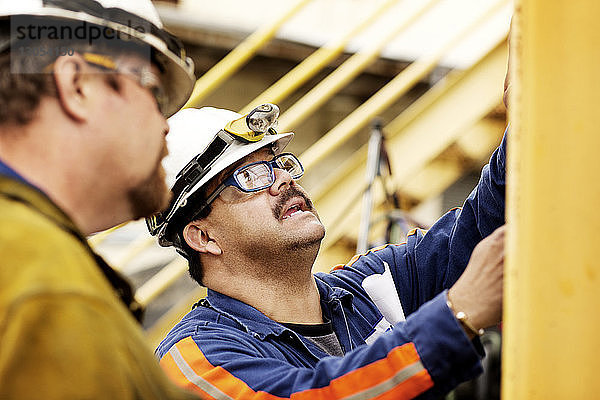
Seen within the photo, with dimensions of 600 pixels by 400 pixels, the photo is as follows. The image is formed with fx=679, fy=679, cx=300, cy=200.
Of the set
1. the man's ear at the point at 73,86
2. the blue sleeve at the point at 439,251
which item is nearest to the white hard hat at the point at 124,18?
the man's ear at the point at 73,86

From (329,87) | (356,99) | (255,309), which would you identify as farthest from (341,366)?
(356,99)

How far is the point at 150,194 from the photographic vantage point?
1.36m

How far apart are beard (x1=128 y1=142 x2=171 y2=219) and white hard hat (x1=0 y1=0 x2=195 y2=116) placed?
21cm

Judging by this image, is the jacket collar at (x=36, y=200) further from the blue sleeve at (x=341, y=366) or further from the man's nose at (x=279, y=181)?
the man's nose at (x=279, y=181)

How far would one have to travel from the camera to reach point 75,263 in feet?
3.38

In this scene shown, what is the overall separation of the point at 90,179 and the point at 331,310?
1.35m

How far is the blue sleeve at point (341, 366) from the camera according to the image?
5.14 feet

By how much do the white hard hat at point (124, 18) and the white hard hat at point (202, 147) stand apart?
880mm

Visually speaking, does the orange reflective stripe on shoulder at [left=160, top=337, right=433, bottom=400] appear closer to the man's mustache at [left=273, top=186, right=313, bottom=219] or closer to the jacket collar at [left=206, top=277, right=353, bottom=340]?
the jacket collar at [left=206, top=277, right=353, bottom=340]

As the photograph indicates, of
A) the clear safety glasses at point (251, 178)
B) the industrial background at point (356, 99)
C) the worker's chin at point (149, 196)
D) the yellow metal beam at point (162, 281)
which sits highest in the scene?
the worker's chin at point (149, 196)

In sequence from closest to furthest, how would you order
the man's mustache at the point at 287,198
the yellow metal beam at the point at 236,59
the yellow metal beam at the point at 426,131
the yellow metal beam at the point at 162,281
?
the man's mustache at the point at 287,198, the yellow metal beam at the point at 162,281, the yellow metal beam at the point at 236,59, the yellow metal beam at the point at 426,131

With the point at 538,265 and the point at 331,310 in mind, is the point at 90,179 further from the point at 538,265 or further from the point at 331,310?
the point at 331,310

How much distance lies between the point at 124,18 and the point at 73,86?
22 centimetres

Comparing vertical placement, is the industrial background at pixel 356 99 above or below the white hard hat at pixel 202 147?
below
